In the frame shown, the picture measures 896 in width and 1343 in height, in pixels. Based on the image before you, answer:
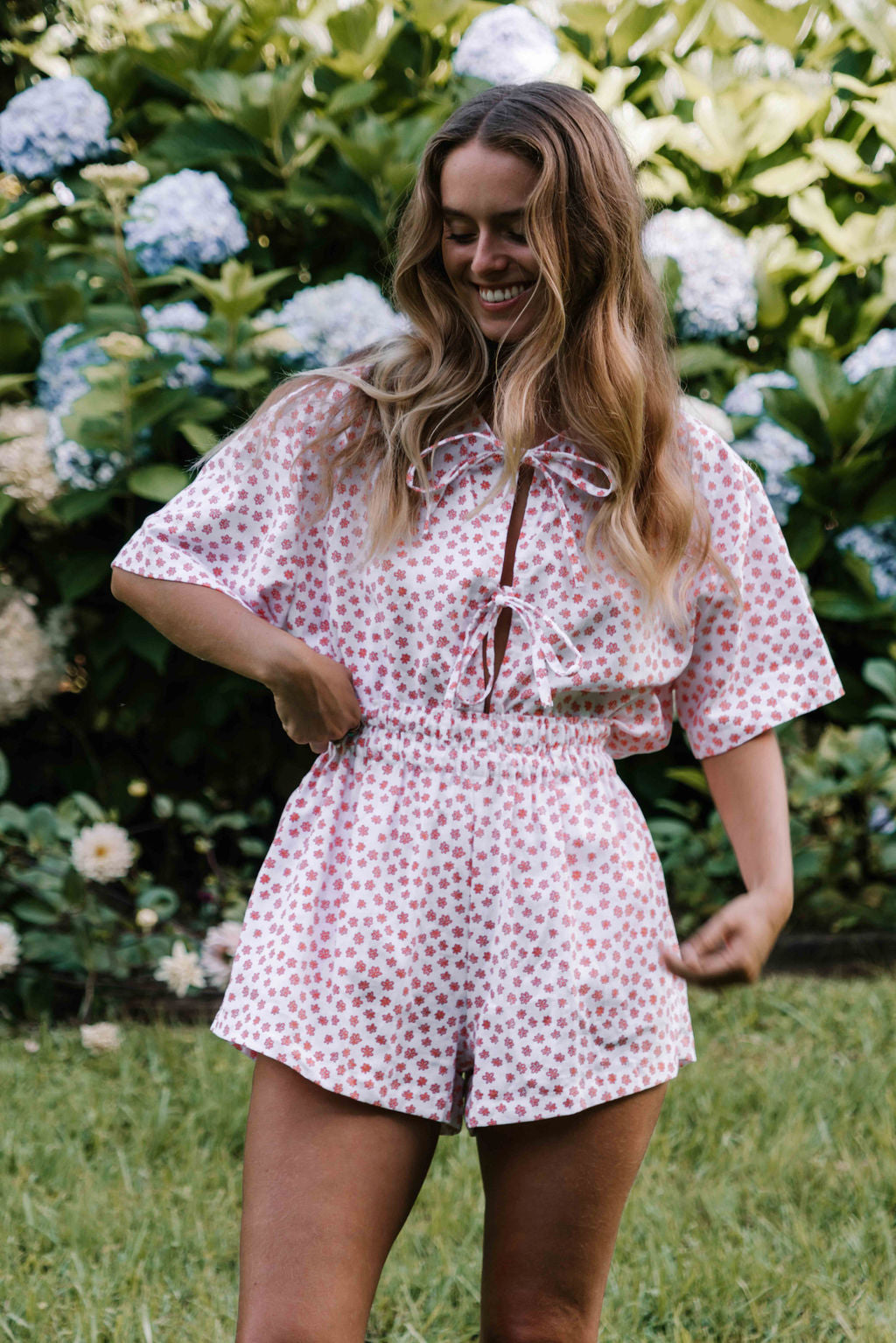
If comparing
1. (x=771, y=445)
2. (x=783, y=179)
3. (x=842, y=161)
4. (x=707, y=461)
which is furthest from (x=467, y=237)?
(x=842, y=161)

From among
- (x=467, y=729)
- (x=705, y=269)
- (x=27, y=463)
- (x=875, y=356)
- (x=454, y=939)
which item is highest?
(x=467, y=729)

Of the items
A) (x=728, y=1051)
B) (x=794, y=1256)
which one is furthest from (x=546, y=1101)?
(x=728, y=1051)

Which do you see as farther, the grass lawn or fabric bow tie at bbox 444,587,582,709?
the grass lawn

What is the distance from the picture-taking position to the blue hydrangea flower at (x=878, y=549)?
3875 mm

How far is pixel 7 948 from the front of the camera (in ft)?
10.3

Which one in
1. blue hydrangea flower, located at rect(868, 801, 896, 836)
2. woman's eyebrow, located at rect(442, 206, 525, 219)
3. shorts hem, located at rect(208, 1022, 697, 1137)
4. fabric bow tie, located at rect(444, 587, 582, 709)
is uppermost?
woman's eyebrow, located at rect(442, 206, 525, 219)

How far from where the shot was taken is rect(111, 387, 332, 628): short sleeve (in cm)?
164

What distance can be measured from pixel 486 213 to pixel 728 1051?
219 centimetres

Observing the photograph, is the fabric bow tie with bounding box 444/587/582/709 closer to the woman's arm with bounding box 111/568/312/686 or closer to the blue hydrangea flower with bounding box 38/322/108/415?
the woman's arm with bounding box 111/568/312/686

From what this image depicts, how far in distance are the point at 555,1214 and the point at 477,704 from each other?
0.54 m

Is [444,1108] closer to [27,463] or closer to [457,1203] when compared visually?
[457,1203]

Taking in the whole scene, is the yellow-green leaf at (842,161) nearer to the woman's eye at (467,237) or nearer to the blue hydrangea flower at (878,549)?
the blue hydrangea flower at (878,549)

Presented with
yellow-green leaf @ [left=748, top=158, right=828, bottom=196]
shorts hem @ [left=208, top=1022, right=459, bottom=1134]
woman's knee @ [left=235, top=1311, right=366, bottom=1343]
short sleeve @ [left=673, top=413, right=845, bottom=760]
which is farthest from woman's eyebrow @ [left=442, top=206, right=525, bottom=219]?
yellow-green leaf @ [left=748, top=158, right=828, bottom=196]

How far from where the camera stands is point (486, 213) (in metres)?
1.60
